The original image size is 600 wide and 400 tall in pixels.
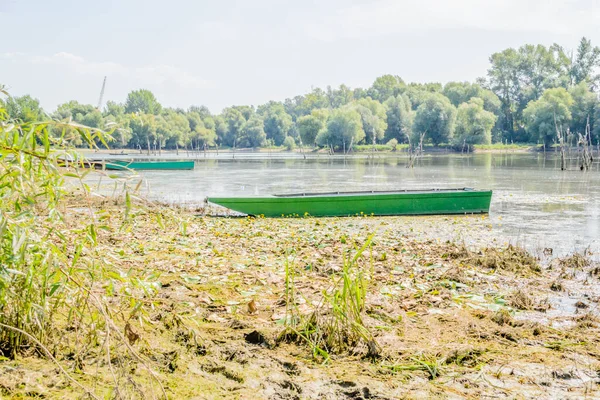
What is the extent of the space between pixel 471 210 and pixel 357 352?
14425 millimetres

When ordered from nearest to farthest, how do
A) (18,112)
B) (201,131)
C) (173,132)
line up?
(18,112), (173,132), (201,131)

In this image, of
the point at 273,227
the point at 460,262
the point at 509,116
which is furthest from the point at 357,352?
the point at 509,116

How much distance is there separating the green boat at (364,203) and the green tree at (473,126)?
285ft

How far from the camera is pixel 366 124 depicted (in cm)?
12606

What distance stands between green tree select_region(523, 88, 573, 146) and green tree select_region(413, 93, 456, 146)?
556 inches

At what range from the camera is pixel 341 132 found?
113812 millimetres

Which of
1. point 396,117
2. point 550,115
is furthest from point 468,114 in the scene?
point 396,117

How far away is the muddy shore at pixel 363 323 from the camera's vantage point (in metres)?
4.00

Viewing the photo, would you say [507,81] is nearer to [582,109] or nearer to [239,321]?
[582,109]

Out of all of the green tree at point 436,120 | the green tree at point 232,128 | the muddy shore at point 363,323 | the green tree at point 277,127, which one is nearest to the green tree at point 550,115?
the green tree at point 436,120

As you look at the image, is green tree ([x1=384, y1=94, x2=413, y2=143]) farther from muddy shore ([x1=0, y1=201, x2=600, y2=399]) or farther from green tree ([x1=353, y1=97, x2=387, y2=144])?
muddy shore ([x1=0, y1=201, x2=600, y2=399])

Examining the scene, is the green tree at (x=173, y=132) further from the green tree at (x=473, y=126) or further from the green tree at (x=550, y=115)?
the green tree at (x=550, y=115)

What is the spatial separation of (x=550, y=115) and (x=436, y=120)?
20532 millimetres

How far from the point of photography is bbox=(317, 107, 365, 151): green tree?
113438 millimetres
